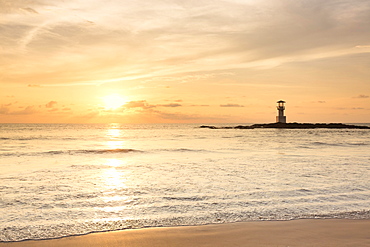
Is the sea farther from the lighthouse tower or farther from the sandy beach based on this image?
the lighthouse tower

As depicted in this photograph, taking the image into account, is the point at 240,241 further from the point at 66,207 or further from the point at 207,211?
the point at 66,207

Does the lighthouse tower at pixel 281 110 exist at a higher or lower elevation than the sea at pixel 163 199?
higher

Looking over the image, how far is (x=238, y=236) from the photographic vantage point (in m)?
5.53

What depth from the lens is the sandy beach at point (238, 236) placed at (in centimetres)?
518

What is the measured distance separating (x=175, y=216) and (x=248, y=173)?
7.23 meters

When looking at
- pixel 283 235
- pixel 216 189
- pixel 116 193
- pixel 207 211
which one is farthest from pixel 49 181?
pixel 283 235

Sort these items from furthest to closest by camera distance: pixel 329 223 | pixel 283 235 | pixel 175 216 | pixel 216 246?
pixel 175 216
pixel 329 223
pixel 283 235
pixel 216 246

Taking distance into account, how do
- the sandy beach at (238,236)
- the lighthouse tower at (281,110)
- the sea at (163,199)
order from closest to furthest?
the sandy beach at (238,236)
the sea at (163,199)
the lighthouse tower at (281,110)

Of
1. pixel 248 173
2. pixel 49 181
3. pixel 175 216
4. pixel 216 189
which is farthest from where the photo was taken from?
pixel 248 173

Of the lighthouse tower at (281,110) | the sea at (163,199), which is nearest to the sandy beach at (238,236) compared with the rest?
the sea at (163,199)

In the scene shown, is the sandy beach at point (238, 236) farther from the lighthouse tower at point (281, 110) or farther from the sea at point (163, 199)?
the lighthouse tower at point (281, 110)

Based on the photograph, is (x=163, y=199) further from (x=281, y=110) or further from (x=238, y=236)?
(x=281, y=110)

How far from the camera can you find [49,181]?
11578 mm

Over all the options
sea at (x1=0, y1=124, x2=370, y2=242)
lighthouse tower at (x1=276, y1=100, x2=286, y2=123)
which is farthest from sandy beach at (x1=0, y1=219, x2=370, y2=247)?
lighthouse tower at (x1=276, y1=100, x2=286, y2=123)
